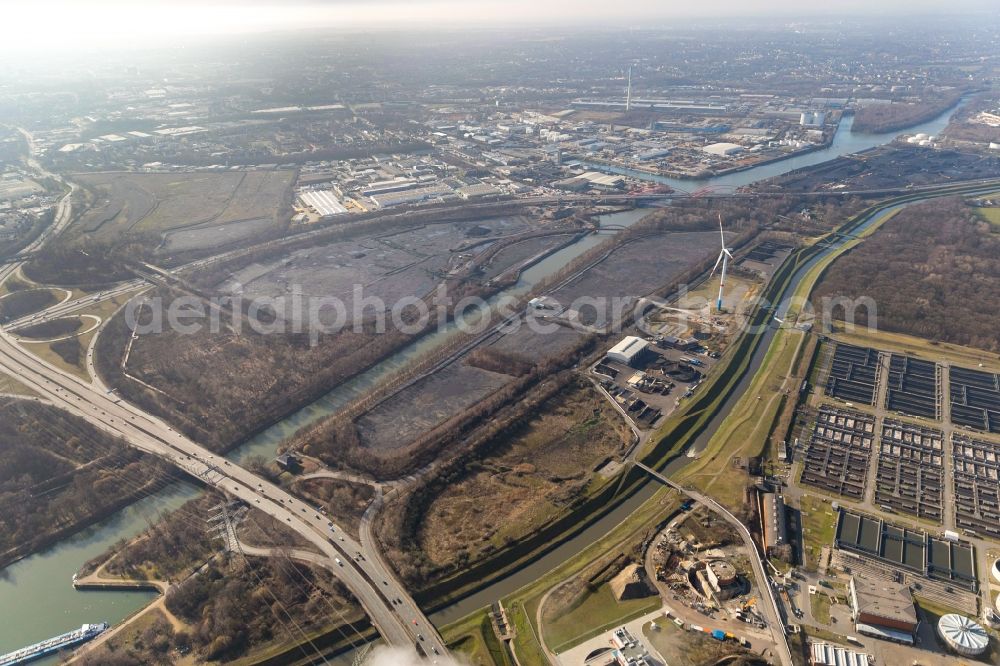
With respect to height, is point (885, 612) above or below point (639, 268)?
→ below

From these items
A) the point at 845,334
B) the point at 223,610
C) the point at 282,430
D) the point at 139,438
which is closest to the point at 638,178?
the point at 845,334

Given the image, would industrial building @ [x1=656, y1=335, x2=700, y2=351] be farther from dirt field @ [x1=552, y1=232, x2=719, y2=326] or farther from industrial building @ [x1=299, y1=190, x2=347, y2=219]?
industrial building @ [x1=299, y1=190, x2=347, y2=219]

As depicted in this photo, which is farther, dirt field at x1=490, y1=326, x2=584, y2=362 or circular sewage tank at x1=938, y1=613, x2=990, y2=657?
dirt field at x1=490, y1=326, x2=584, y2=362

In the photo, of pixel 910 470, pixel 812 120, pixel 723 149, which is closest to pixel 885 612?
pixel 910 470

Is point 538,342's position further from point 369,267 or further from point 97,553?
point 97,553

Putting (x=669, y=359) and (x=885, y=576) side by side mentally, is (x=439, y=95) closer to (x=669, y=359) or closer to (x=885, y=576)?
(x=669, y=359)

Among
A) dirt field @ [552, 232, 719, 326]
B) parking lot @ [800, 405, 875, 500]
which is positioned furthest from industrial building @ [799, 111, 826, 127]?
parking lot @ [800, 405, 875, 500]
